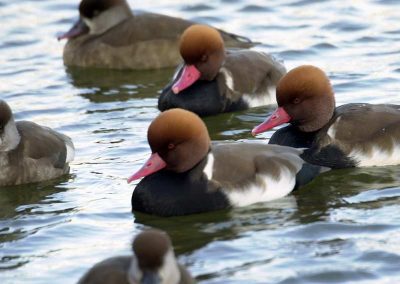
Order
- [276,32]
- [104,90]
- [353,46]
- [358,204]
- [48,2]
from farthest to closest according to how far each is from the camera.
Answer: [48,2]
[276,32]
[353,46]
[104,90]
[358,204]

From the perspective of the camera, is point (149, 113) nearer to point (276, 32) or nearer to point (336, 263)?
point (276, 32)

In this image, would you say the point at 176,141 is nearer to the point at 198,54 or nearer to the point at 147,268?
the point at 147,268

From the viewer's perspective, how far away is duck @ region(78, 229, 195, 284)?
6.87 meters

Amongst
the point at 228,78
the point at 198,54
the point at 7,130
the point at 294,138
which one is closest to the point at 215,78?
the point at 228,78

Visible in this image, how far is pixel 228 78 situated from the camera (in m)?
12.5

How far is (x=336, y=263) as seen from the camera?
8109 mm

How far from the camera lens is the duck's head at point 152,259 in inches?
270

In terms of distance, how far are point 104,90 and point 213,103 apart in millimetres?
1997

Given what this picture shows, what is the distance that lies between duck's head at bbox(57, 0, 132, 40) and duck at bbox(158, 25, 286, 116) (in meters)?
2.75

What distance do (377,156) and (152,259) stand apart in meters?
3.85

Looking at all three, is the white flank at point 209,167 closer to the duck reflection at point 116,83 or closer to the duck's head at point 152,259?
the duck's head at point 152,259

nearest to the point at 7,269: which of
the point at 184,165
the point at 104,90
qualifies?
the point at 184,165

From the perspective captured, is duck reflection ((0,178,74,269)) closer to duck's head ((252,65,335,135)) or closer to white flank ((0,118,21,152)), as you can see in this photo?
white flank ((0,118,21,152))

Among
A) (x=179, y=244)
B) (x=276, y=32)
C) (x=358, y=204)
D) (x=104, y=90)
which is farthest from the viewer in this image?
(x=276, y=32)
